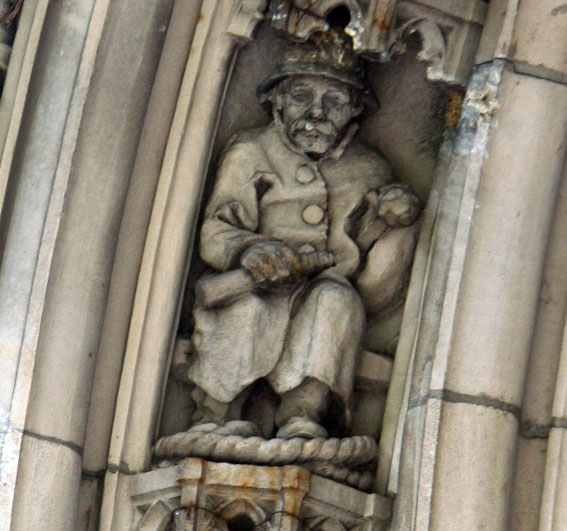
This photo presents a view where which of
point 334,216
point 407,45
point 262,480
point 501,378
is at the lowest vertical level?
point 262,480

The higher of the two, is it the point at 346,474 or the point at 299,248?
the point at 299,248

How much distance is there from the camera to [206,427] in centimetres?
386

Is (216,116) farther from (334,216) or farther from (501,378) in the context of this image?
(501,378)

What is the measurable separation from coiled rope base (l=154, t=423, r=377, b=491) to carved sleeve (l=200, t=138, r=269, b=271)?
12.5 inches

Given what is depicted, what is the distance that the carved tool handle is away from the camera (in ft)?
12.8

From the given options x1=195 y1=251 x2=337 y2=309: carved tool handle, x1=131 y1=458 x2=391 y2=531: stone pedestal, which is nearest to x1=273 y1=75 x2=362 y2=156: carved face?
x1=195 y1=251 x2=337 y2=309: carved tool handle

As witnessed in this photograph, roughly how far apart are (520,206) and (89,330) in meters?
0.77

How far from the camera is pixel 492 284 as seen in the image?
377 cm

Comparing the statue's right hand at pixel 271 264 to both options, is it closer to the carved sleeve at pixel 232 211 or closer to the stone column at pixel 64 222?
the carved sleeve at pixel 232 211

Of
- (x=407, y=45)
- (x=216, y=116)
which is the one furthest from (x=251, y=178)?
(x=407, y=45)

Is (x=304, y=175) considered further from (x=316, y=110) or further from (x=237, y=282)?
(x=237, y=282)

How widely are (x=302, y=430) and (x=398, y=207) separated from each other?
451 millimetres

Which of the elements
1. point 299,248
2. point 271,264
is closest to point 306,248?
point 299,248

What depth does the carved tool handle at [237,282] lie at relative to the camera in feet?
12.8
